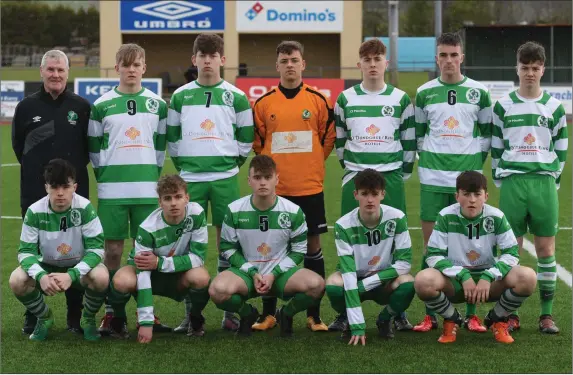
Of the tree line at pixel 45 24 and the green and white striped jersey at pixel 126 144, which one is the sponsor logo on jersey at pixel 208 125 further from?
the tree line at pixel 45 24

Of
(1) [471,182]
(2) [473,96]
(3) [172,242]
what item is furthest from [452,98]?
(3) [172,242]

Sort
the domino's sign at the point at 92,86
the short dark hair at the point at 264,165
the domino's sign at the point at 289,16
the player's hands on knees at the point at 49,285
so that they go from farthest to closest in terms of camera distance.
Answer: the domino's sign at the point at 289,16 < the domino's sign at the point at 92,86 < the short dark hair at the point at 264,165 < the player's hands on knees at the point at 49,285

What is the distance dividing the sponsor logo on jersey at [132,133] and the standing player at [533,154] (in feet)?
7.37

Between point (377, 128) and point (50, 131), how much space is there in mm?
2051

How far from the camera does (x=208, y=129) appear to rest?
6168mm

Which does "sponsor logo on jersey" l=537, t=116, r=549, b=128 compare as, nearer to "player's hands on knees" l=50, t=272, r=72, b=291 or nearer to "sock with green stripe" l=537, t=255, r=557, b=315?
"sock with green stripe" l=537, t=255, r=557, b=315

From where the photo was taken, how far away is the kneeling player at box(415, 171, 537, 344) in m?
5.56

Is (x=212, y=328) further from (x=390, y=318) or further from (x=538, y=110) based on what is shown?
(x=538, y=110)

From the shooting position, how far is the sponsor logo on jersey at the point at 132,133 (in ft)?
19.9

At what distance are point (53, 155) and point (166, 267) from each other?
1059 mm

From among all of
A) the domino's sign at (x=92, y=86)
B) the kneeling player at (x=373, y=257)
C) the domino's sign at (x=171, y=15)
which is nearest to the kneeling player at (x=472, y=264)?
the kneeling player at (x=373, y=257)

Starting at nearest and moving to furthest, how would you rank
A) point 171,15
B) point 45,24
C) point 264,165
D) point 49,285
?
point 49,285
point 264,165
point 171,15
point 45,24

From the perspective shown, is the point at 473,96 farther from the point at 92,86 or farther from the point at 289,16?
the point at 289,16

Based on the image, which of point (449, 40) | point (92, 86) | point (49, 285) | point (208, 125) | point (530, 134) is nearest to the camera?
point (49, 285)
